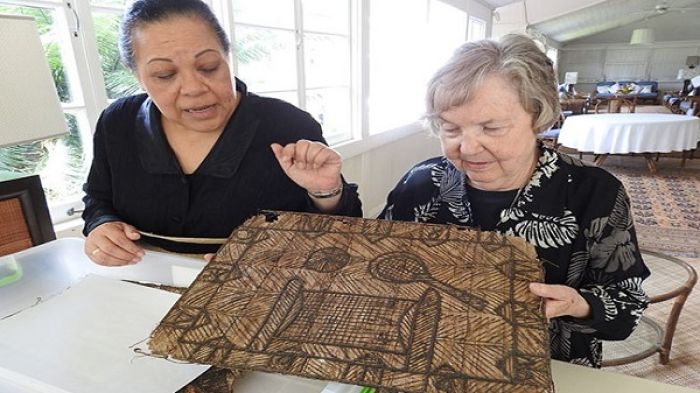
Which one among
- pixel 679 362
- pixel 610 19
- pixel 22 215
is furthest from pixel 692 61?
pixel 22 215

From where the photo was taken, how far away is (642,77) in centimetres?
1557

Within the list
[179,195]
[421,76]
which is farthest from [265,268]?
[421,76]

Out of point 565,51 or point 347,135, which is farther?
point 565,51

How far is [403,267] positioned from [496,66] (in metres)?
0.48

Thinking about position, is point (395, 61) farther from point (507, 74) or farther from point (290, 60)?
point (507, 74)

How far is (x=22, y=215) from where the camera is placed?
0.98 meters

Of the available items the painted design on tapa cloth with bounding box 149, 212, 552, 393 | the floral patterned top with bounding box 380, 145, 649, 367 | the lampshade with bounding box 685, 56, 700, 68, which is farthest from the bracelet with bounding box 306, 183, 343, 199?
the lampshade with bounding box 685, 56, 700, 68

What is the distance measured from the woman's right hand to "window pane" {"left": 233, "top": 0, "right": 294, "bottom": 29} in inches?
61.1

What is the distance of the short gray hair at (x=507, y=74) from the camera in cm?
79

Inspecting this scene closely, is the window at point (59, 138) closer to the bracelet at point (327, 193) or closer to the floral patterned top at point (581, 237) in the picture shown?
the bracelet at point (327, 193)

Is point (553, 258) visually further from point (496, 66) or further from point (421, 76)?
point (421, 76)

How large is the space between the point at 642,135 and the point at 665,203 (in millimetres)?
947

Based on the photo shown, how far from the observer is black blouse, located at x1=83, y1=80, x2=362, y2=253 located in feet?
2.95

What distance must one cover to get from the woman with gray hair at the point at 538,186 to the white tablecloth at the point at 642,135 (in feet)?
14.2
